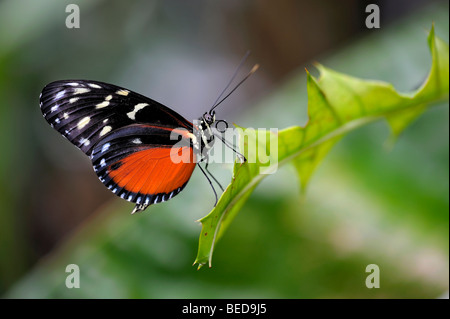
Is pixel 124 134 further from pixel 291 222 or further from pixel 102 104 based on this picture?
pixel 291 222

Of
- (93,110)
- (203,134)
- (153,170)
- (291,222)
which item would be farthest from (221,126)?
(291,222)

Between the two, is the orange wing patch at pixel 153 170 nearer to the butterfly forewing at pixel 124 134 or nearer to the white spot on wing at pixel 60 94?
the butterfly forewing at pixel 124 134

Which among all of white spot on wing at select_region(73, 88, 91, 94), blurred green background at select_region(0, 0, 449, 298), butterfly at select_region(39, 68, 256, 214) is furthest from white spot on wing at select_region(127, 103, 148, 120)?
blurred green background at select_region(0, 0, 449, 298)

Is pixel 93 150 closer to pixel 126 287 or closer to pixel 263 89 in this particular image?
pixel 126 287

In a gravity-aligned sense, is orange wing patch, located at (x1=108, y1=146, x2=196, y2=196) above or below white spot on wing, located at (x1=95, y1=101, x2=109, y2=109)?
below

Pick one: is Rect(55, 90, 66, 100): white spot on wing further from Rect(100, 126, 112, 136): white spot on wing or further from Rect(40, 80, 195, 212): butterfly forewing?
Rect(100, 126, 112, 136): white spot on wing
